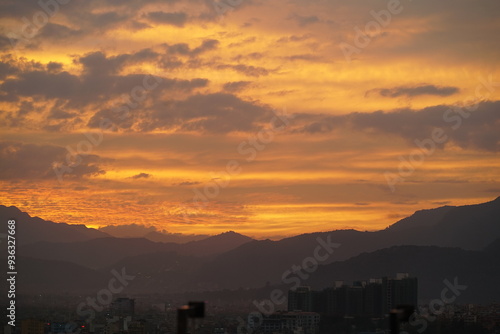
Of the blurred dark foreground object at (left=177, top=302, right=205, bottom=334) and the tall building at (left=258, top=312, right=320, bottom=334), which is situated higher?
the blurred dark foreground object at (left=177, top=302, right=205, bottom=334)

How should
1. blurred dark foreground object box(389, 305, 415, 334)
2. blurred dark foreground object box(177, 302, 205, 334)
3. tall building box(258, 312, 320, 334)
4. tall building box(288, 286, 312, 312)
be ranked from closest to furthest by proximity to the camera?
blurred dark foreground object box(177, 302, 205, 334), blurred dark foreground object box(389, 305, 415, 334), tall building box(258, 312, 320, 334), tall building box(288, 286, 312, 312)

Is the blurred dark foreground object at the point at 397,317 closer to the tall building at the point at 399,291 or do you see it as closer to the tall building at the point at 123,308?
the tall building at the point at 399,291

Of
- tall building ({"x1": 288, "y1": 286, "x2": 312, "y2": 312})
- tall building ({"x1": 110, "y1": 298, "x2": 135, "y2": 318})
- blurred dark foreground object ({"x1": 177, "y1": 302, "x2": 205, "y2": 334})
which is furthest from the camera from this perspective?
tall building ({"x1": 288, "y1": 286, "x2": 312, "y2": 312})

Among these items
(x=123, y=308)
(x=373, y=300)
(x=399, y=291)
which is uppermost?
(x=399, y=291)

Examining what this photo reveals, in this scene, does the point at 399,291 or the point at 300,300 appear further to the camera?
the point at 300,300

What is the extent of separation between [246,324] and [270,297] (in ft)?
123

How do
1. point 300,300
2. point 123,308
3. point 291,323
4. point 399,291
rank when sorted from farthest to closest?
point 300,300
point 123,308
point 399,291
point 291,323

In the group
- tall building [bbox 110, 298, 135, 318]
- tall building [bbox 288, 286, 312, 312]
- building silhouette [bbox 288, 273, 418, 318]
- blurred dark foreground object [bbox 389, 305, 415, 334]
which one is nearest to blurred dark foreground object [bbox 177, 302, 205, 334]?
blurred dark foreground object [bbox 389, 305, 415, 334]

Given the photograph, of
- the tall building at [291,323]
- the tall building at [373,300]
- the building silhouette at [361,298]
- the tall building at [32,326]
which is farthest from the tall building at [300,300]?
the tall building at [32,326]

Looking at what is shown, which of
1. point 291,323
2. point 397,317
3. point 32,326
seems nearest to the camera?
point 397,317

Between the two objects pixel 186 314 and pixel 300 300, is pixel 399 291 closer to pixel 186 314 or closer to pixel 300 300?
pixel 300 300

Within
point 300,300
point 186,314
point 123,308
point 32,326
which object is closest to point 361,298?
point 300,300

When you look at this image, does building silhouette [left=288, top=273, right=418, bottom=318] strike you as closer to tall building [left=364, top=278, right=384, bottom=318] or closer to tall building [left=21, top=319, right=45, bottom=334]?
tall building [left=364, top=278, right=384, bottom=318]

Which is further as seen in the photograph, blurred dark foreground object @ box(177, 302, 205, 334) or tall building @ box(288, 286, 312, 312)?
tall building @ box(288, 286, 312, 312)
